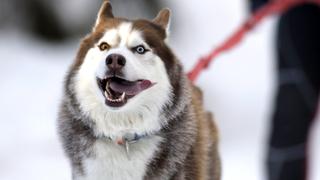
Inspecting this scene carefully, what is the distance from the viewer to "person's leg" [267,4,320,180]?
4.28m

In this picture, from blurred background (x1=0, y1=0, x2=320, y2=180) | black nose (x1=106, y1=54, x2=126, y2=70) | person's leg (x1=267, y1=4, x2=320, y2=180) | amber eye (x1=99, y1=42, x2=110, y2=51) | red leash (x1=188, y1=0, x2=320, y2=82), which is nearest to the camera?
black nose (x1=106, y1=54, x2=126, y2=70)

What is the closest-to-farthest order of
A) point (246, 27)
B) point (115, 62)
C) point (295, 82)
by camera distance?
1. point (115, 62)
2. point (246, 27)
3. point (295, 82)

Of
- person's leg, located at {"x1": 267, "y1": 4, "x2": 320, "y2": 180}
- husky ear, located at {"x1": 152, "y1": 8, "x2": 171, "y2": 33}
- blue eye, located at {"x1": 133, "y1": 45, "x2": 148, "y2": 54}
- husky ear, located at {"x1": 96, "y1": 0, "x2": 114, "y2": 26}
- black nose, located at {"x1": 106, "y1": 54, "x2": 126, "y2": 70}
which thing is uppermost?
husky ear, located at {"x1": 96, "y1": 0, "x2": 114, "y2": 26}

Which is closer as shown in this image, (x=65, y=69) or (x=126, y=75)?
(x=126, y=75)

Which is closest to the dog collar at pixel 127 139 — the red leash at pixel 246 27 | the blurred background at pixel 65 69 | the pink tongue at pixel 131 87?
the pink tongue at pixel 131 87

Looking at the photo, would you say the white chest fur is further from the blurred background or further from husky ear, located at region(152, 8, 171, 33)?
the blurred background

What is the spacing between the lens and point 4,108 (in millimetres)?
8797

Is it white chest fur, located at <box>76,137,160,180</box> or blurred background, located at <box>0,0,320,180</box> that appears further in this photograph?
blurred background, located at <box>0,0,320,180</box>

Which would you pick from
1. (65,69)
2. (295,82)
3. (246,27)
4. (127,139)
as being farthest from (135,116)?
(65,69)

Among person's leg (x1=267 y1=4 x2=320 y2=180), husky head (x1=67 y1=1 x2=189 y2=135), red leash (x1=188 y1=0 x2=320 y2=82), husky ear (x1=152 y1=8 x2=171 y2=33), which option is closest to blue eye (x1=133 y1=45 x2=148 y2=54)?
husky head (x1=67 y1=1 x2=189 y2=135)

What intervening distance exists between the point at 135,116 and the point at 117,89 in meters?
0.20

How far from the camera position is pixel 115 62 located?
2305 millimetres

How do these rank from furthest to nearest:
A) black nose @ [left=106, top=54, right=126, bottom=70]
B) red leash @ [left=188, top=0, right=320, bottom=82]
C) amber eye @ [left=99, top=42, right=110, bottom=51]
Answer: red leash @ [left=188, top=0, right=320, bottom=82]
amber eye @ [left=99, top=42, right=110, bottom=51]
black nose @ [left=106, top=54, right=126, bottom=70]

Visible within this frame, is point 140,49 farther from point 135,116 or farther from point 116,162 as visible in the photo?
point 116,162
